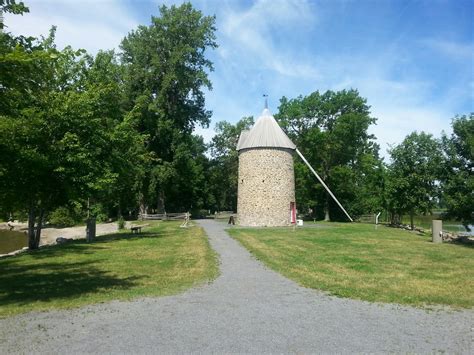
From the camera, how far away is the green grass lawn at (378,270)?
30.6 ft

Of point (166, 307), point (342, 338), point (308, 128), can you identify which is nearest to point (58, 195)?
point (166, 307)

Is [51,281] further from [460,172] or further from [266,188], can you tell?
[266,188]

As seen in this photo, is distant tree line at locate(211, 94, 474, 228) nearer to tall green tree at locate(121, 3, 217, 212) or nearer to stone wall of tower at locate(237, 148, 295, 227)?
stone wall of tower at locate(237, 148, 295, 227)

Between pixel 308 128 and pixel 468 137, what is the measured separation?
31.0 m

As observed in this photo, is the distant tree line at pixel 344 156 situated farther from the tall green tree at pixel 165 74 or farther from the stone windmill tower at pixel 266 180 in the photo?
the tall green tree at pixel 165 74

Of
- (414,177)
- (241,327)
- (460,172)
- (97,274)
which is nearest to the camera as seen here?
(241,327)

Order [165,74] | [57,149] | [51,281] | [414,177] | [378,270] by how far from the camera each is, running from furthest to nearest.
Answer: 1. [165,74]
2. [414,177]
3. [57,149]
4. [378,270]
5. [51,281]

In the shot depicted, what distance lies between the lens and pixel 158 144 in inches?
1753

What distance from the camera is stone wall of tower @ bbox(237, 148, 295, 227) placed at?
113 ft

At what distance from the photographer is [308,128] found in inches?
2042

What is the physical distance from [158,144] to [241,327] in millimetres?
39036

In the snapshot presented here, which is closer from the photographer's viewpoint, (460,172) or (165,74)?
(460,172)

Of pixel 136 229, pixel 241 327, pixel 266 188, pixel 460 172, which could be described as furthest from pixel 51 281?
pixel 266 188

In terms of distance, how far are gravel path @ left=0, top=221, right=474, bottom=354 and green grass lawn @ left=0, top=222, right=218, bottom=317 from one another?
2.94 feet
